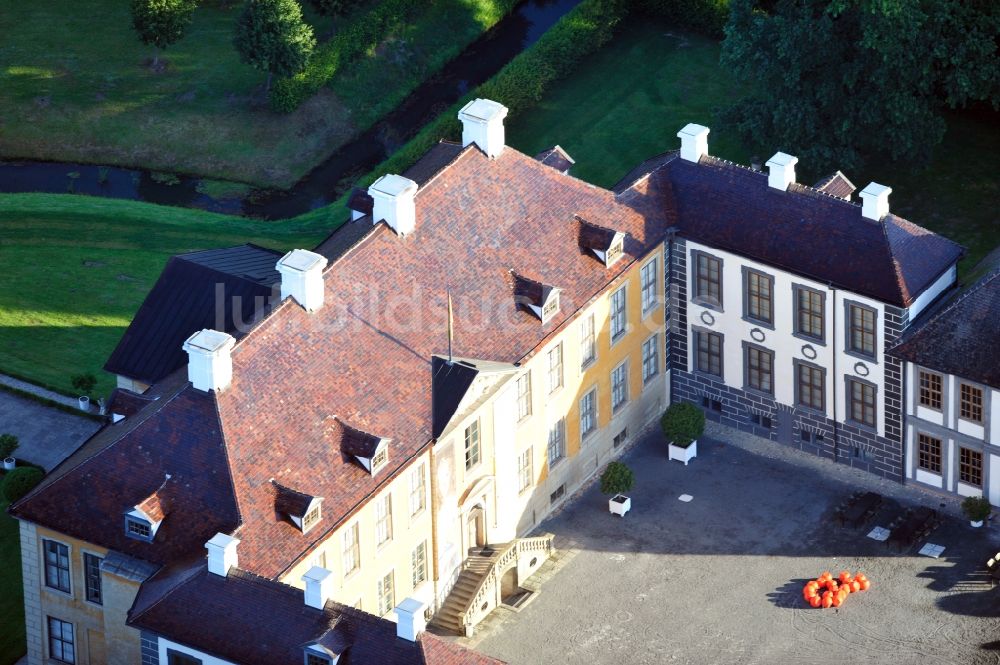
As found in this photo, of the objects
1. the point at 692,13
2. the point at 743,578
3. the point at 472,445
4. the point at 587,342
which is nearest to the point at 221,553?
the point at 472,445

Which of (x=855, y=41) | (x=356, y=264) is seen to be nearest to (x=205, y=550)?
(x=356, y=264)

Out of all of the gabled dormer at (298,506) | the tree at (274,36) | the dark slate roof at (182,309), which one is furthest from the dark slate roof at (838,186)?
the tree at (274,36)

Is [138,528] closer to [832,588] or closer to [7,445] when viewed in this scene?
[7,445]

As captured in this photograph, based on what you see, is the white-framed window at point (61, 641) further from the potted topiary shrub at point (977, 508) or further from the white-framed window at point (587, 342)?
the potted topiary shrub at point (977, 508)

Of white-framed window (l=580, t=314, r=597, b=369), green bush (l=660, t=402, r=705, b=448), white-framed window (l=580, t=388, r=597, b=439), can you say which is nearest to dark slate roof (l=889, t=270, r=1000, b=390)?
green bush (l=660, t=402, r=705, b=448)

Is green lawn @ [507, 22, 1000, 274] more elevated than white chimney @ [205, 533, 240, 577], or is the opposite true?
green lawn @ [507, 22, 1000, 274]

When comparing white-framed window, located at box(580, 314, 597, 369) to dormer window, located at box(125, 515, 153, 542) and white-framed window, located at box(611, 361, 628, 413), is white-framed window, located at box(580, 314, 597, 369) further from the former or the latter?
dormer window, located at box(125, 515, 153, 542)
